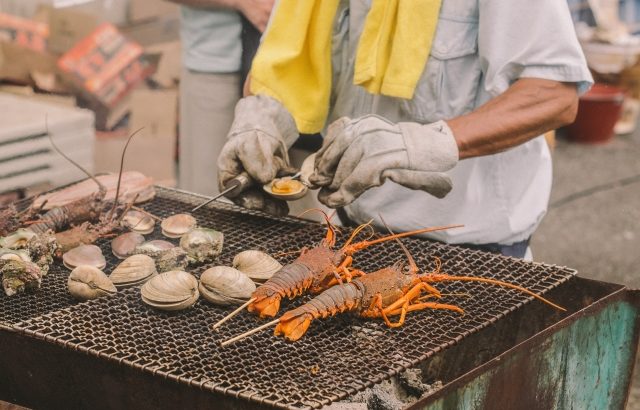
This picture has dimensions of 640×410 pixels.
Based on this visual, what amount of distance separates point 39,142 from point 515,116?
245 cm

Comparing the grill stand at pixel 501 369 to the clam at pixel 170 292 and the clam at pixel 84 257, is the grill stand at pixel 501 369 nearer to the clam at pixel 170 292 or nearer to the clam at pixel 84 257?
the clam at pixel 170 292

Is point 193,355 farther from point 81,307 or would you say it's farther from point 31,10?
point 31,10

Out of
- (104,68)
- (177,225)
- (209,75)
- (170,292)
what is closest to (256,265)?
(170,292)

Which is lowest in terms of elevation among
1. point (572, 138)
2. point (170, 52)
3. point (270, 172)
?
point (572, 138)

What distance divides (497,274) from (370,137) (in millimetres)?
531

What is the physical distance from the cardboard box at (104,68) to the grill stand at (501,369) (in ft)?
13.4

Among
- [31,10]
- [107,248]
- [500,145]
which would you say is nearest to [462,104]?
[500,145]

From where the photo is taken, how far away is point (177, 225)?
2787 mm

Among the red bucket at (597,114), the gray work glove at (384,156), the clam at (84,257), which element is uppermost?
the gray work glove at (384,156)

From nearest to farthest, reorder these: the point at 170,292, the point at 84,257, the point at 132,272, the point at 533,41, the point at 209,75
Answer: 1. the point at 170,292
2. the point at 132,272
3. the point at 84,257
4. the point at 533,41
5. the point at 209,75

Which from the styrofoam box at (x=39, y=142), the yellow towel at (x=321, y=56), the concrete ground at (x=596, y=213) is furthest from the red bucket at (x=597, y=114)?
the yellow towel at (x=321, y=56)

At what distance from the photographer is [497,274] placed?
8.48ft

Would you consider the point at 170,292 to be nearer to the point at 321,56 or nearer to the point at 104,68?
the point at 321,56

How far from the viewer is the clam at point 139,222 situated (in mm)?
2824
